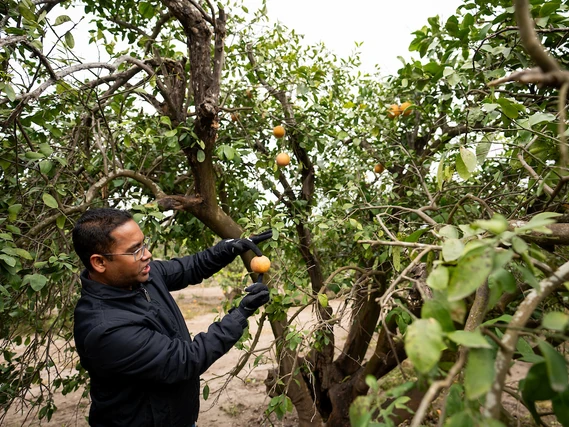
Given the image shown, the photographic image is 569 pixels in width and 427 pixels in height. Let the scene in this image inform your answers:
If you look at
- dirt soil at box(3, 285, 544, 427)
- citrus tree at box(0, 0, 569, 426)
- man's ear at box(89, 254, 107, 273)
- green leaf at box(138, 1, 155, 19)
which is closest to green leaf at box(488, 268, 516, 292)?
citrus tree at box(0, 0, 569, 426)

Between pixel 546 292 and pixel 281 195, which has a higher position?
pixel 281 195

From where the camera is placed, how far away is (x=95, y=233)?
1683 mm

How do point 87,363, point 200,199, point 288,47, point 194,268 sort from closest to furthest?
point 87,363 → point 194,268 → point 200,199 → point 288,47

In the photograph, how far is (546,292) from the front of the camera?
62cm

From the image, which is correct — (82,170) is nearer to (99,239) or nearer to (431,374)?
(99,239)

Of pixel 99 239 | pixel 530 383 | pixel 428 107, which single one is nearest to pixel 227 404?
pixel 99 239

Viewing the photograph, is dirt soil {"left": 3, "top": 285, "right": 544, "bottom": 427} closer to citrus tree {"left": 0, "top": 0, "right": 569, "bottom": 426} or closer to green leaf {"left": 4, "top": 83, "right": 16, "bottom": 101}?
citrus tree {"left": 0, "top": 0, "right": 569, "bottom": 426}

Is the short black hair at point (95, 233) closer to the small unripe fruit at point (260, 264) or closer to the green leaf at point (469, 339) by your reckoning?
the small unripe fruit at point (260, 264)

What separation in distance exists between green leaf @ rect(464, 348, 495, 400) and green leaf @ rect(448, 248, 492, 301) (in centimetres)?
9

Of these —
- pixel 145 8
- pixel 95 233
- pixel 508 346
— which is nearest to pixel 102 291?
pixel 95 233

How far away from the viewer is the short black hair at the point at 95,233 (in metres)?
1.68

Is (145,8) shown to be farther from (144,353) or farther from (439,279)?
(439,279)

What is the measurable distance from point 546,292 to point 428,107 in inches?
89.0

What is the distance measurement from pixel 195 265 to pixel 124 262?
616 millimetres
